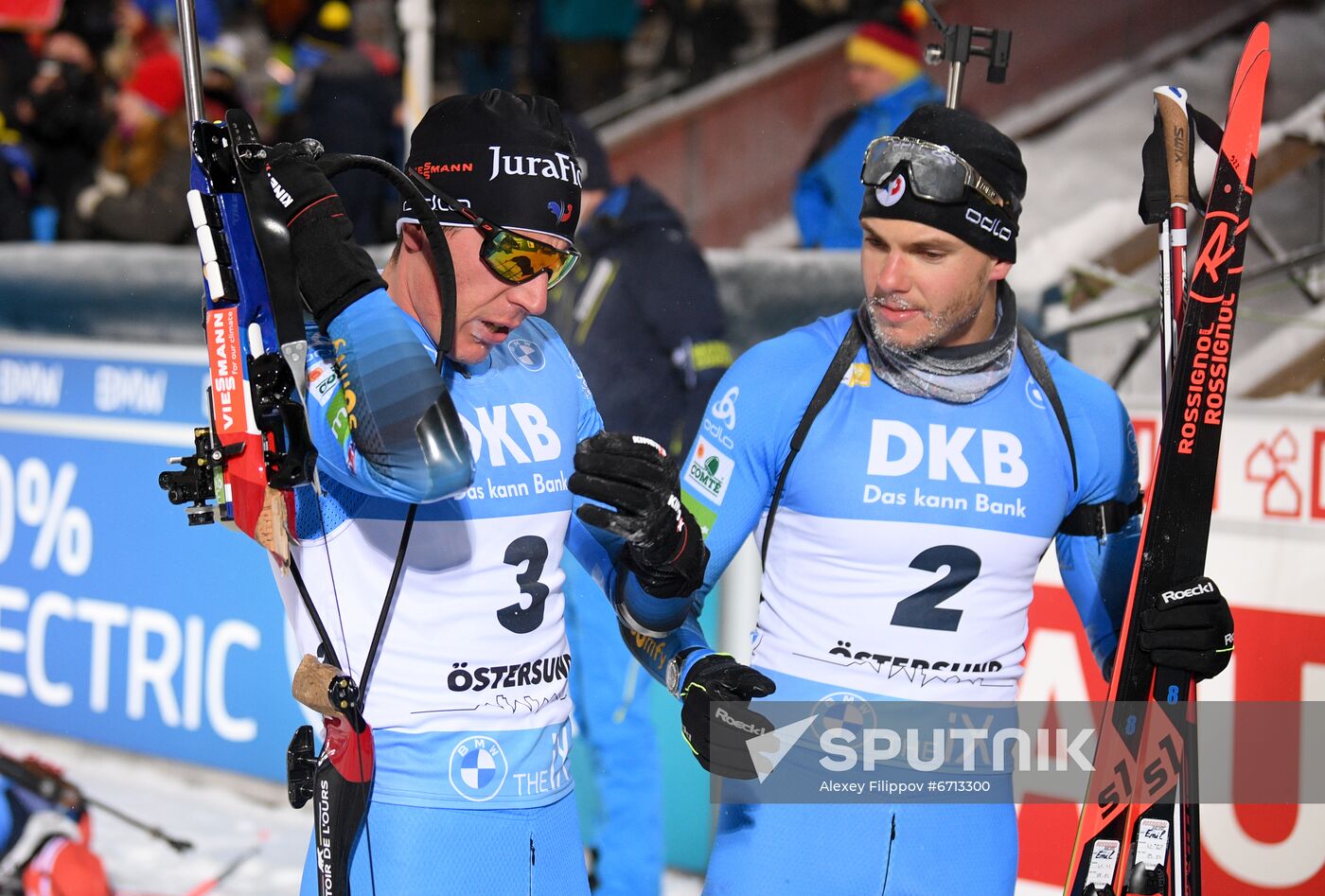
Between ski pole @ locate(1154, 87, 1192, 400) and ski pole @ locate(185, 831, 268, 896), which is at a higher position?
ski pole @ locate(1154, 87, 1192, 400)

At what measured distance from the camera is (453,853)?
8.00ft

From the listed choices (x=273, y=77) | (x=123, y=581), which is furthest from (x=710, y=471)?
(x=273, y=77)

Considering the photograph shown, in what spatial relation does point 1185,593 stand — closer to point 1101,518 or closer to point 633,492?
point 1101,518

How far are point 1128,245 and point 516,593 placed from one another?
108 inches

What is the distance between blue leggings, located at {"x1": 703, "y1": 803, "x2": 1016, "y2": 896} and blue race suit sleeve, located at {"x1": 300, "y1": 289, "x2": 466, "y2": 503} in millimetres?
970

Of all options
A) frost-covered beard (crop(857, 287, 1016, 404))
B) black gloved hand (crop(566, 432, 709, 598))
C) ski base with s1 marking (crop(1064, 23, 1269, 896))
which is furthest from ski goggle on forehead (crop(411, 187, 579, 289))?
ski base with s1 marking (crop(1064, 23, 1269, 896))

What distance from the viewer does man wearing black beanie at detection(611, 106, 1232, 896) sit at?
264 cm

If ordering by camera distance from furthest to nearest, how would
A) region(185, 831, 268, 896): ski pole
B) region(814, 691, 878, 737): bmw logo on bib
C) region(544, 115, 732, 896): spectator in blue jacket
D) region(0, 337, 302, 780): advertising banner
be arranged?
region(0, 337, 302, 780): advertising banner → region(185, 831, 268, 896): ski pole → region(544, 115, 732, 896): spectator in blue jacket → region(814, 691, 878, 737): bmw logo on bib

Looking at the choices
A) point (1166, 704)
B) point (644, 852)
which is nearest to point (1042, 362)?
point (1166, 704)

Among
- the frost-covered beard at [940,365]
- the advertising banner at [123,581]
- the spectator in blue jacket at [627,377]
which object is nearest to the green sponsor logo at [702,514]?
the frost-covered beard at [940,365]

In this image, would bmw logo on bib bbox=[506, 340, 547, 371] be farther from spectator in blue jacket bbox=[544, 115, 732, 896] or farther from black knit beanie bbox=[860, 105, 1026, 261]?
spectator in blue jacket bbox=[544, 115, 732, 896]

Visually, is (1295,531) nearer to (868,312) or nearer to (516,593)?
(868,312)

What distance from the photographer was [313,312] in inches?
86.2

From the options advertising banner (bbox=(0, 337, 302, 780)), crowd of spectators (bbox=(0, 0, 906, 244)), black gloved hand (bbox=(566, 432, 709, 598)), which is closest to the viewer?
black gloved hand (bbox=(566, 432, 709, 598))
